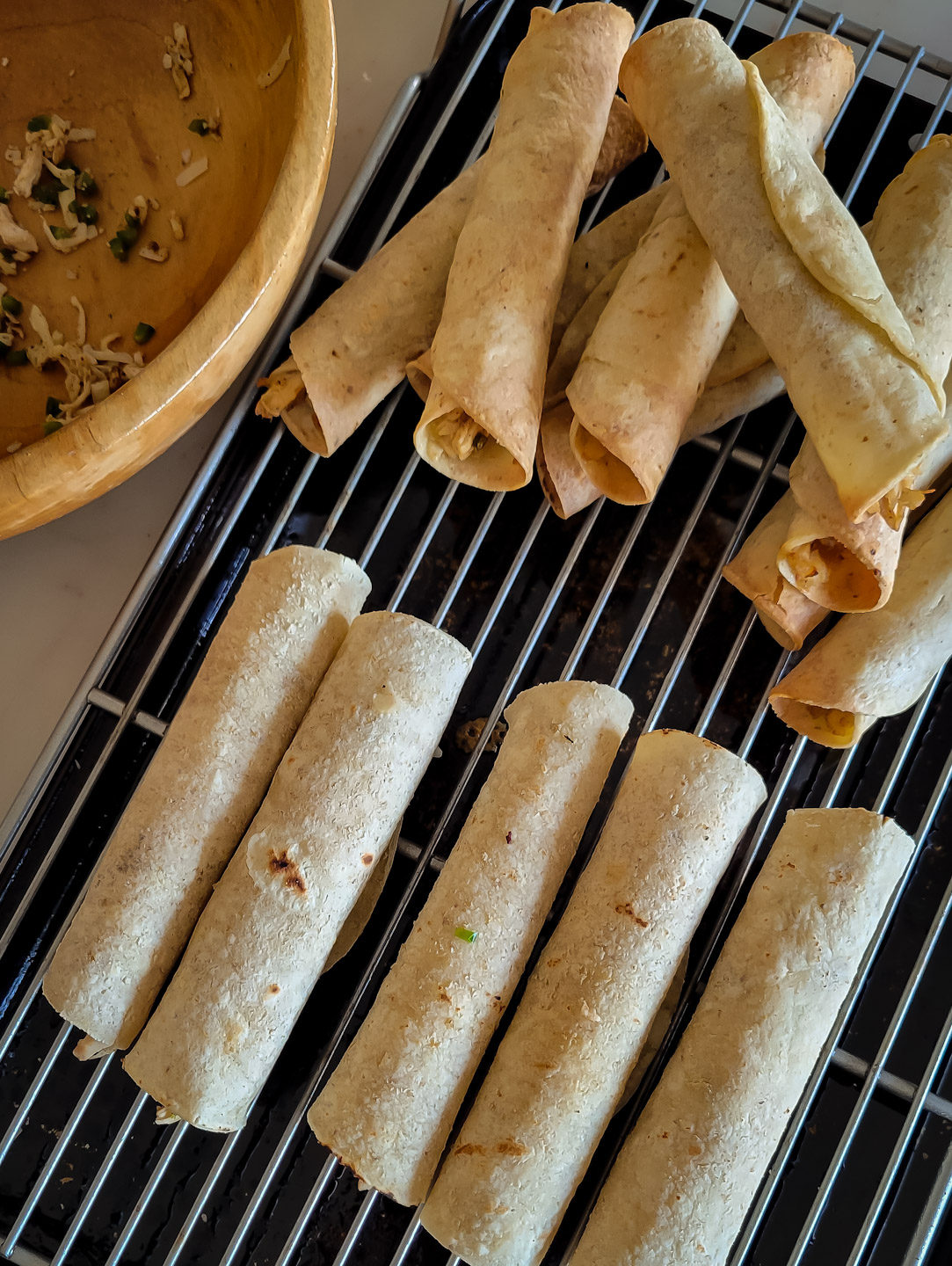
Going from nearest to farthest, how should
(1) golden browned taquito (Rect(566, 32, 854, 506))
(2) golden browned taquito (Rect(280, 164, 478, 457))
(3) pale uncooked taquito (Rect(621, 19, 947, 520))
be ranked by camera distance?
(3) pale uncooked taquito (Rect(621, 19, 947, 520))
(1) golden browned taquito (Rect(566, 32, 854, 506))
(2) golden browned taquito (Rect(280, 164, 478, 457))

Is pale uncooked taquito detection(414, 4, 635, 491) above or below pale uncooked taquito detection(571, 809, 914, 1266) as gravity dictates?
above

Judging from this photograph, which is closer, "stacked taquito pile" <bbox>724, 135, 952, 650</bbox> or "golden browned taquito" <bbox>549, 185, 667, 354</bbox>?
"stacked taquito pile" <bbox>724, 135, 952, 650</bbox>

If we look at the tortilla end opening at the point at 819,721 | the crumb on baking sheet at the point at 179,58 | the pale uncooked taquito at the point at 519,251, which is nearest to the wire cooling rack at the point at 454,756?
the tortilla end opening at the point at 819,721

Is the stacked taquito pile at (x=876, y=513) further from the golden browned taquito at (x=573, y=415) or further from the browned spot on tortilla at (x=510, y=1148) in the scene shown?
the browned spot on tortilla at (x=510, y=1148)

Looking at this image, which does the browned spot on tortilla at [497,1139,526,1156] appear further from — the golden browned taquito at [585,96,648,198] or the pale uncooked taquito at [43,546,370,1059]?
the golden browned taquito at [585,96,648,198]

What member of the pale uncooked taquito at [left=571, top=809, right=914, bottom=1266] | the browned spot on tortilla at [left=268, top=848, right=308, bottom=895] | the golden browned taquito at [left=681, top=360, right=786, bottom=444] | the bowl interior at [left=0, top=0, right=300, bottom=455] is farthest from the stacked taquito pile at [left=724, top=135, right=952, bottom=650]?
the bowl interior at [left=0, top=0, right=300, bottom=455]
